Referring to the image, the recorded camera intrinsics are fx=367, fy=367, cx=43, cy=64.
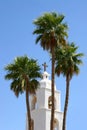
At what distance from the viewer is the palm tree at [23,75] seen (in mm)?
37719

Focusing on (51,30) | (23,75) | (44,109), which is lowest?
(44,109)

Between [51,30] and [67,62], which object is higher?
[51,30]

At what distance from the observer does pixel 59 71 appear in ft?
127

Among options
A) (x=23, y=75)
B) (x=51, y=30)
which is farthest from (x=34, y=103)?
(x=51, y=30)

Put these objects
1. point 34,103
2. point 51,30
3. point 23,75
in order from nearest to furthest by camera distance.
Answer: point 51,30, point 23,75, point 34,103

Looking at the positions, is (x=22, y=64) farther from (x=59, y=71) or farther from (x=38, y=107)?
(x=38, y=107)

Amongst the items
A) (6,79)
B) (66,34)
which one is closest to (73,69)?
(66,34)

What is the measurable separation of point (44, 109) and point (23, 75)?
240 inches

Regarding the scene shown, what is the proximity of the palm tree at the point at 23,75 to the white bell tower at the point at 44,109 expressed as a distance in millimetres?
4581

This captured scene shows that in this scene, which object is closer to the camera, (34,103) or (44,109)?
(44,109)

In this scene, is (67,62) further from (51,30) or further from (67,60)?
(51,30)

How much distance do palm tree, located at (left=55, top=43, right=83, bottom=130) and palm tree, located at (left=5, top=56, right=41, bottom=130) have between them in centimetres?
245

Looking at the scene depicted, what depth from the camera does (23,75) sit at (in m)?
37.7

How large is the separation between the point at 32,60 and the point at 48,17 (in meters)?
5.16
